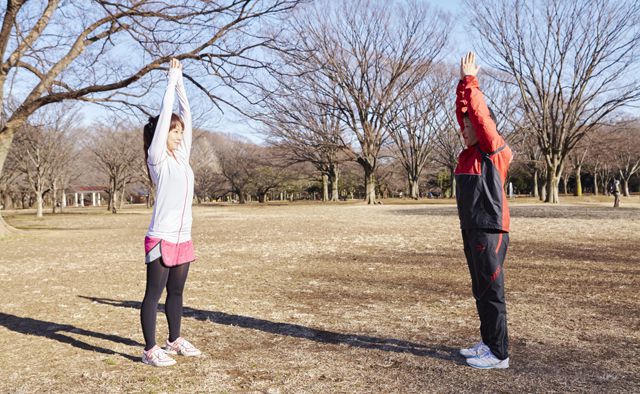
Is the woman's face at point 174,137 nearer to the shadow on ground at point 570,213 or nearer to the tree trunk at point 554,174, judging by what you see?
the shadow on ground at point 570,213

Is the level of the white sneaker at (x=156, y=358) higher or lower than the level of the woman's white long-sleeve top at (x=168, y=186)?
lower

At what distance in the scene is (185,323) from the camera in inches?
153

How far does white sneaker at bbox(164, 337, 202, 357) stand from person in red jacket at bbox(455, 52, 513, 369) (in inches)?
69.8

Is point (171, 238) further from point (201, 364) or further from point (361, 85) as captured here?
point (361, 85)

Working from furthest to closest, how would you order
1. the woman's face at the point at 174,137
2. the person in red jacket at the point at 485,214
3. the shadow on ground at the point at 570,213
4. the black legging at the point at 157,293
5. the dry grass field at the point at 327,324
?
1. the shadow on ground at the point at 570,213
2. the woman's face at the point at 174,137
3. the black legging at the point at 157,293
4. the person in red jacket at the point at 485,214
5. the dry grass field at the point at 327,324

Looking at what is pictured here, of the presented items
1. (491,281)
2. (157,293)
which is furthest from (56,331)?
(491,281)

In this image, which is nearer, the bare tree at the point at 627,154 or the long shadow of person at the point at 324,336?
the long shadow of person at the point at 324,336

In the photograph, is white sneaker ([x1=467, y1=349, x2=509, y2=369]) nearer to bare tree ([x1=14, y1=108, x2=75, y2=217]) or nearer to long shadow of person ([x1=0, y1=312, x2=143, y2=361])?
long shadow of person ([x1=0, y1=312, x2=143, y2=361])

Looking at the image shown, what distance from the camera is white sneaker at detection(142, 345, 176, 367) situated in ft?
9.40

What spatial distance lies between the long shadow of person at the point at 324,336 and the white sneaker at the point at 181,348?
2.36 ft

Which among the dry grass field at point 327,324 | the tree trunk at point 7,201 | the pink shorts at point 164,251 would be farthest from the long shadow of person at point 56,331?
the tree trunk at point 7,201

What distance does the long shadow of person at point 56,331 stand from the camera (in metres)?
3.30

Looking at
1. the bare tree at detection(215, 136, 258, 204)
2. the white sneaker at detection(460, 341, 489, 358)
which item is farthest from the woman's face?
the bare tree at detection(215, 136, 258, 204)

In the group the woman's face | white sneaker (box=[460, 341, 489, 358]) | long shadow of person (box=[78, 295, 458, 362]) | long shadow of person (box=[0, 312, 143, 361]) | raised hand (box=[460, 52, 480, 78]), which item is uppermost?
raised hand (box=[460, 52, 480, 78])
